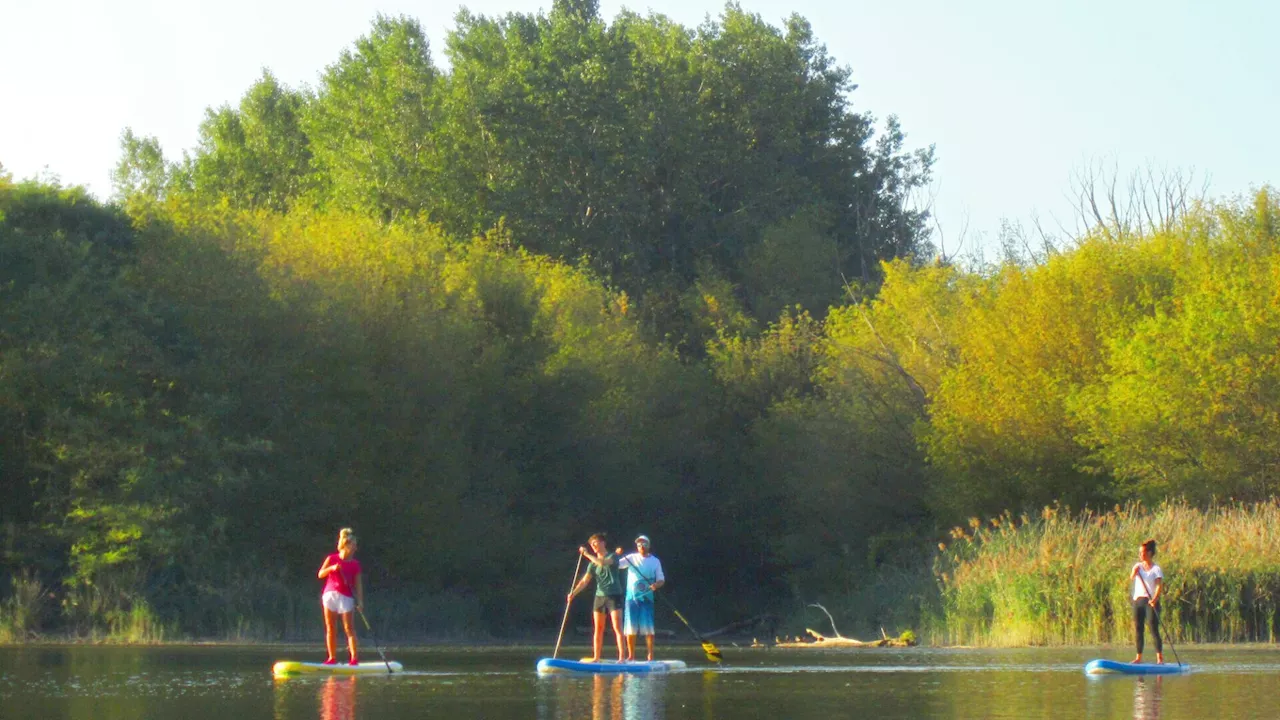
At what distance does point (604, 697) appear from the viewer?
62.4 ft

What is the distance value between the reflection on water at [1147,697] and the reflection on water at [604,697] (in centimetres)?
439

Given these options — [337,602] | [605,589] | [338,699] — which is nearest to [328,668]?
[337,602]

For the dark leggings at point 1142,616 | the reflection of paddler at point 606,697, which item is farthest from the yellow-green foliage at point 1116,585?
the reflection of paddler at point 606,697

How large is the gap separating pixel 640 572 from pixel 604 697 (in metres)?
5.54

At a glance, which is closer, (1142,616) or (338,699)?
(338,699)

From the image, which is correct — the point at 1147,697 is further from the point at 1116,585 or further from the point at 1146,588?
the point at 1116,585

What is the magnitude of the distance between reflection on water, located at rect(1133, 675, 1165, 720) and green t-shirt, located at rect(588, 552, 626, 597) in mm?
6999

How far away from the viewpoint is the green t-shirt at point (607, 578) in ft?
80.3

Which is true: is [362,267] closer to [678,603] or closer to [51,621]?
[51,621]

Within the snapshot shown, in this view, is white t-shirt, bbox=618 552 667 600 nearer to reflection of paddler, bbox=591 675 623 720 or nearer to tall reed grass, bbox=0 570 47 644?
reflection of paddler, bbox=591 675 623 720

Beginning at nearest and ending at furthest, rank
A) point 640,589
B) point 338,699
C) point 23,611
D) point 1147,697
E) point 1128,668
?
point 338,699 < point 1147,697 < point 1128,668 < point 640,589 < point 23,611

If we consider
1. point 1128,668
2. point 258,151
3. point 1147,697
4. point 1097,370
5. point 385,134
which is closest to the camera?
point 1147,697

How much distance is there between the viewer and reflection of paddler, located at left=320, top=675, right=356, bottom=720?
54.1 ft

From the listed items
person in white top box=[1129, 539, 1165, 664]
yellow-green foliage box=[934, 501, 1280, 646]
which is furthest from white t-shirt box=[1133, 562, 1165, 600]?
yellow-green foliage box=[934, 501, 1280, 646]
